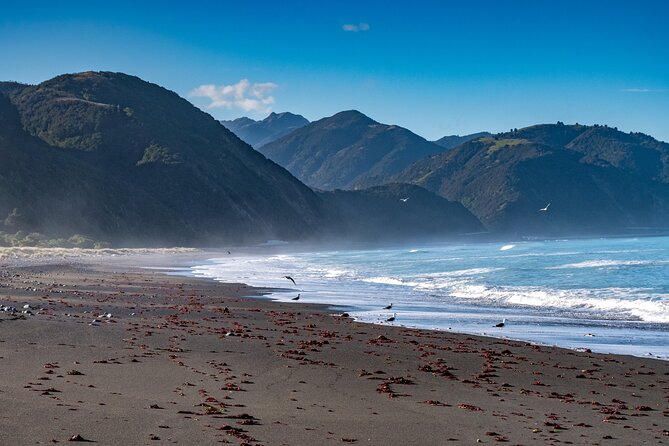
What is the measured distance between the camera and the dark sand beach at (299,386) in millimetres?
8141

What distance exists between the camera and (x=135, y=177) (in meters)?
107

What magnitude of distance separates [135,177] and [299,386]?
100157 millimetres

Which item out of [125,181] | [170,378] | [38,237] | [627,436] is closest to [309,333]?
[170,378]

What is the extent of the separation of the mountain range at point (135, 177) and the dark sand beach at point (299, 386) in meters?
55.7

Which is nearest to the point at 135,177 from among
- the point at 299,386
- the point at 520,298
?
the point at 520,298

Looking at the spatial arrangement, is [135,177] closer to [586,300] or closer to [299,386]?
[586,300]

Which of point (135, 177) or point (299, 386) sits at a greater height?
point (135, 177)

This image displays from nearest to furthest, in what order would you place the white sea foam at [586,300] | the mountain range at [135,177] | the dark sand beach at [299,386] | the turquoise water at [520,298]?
the dark sand beach at [299,386] → the turquoise water at [520,298] → the white sea foam at [586,300] → the mountain range at [135,177]

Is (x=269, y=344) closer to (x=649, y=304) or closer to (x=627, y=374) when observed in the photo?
(x=627, y=374)

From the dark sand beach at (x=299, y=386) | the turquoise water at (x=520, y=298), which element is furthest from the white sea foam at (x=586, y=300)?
the dark sand beach at (x=299, y=386)

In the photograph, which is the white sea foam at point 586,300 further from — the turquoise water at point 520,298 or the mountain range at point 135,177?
the mountain range at point 135,177

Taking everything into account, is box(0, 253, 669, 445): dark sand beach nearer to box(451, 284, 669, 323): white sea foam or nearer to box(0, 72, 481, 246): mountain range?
box(451, 284, 669, 323): white sea foam

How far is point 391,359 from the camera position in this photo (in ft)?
44.8

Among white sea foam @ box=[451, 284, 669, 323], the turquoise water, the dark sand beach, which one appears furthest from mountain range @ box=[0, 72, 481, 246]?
the dark sand beach
